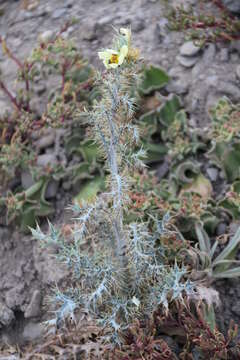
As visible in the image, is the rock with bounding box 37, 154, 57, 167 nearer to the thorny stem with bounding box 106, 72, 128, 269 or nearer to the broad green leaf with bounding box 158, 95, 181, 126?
the broad green leaf with bounding box 158, 95, 181, 126

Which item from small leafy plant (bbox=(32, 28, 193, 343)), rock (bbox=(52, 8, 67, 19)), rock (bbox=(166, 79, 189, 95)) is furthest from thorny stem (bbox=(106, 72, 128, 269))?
rock (bbox=(52, 8, 67, 19))

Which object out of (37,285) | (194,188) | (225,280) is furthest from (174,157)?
(37,285)

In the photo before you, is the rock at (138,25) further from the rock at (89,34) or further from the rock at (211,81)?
the rock at (211,81)

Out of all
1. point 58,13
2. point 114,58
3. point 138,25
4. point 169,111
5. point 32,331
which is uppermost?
point 114,58

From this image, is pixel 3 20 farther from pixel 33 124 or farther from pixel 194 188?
pixel 194 188

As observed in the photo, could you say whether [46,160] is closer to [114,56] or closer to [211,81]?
[211,81]

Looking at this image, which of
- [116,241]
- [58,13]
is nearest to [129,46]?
[116,241]
